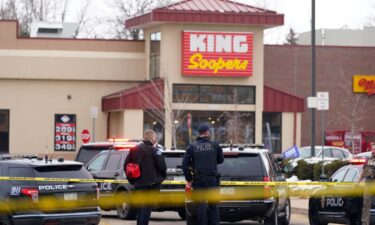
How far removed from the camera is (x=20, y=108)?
51.4m

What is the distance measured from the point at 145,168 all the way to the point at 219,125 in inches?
1325

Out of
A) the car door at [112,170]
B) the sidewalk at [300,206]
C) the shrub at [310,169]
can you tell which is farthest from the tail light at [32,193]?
the shrub at [310,169]

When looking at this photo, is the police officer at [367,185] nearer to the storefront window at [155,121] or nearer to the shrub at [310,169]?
the shrub at [310,169]

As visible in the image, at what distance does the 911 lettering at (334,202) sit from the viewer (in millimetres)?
18797

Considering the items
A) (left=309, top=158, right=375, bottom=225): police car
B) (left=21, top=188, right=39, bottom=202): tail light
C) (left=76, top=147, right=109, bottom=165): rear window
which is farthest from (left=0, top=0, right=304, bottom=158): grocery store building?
(left=21, top=188, right=39, bottom=202): tail light

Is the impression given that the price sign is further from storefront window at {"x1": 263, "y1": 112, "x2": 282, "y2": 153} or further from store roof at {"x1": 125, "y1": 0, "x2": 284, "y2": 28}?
storefront window at {"x1": 263, "y1": 112, "x2": 282, "y2": 153}

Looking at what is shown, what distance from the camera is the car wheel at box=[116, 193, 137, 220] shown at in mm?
22422

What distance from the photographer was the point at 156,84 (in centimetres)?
4934

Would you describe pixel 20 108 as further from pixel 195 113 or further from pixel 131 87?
pixel 195 113

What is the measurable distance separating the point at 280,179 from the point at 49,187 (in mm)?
5500

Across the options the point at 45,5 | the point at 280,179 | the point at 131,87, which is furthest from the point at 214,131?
the point at 45,5

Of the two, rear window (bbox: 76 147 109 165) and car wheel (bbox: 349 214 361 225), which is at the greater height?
rear window (bbox: 76 147 109 165)

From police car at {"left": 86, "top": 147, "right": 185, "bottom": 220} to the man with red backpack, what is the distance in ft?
13.5

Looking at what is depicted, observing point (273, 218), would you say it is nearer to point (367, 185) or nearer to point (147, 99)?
point (367, 185)
